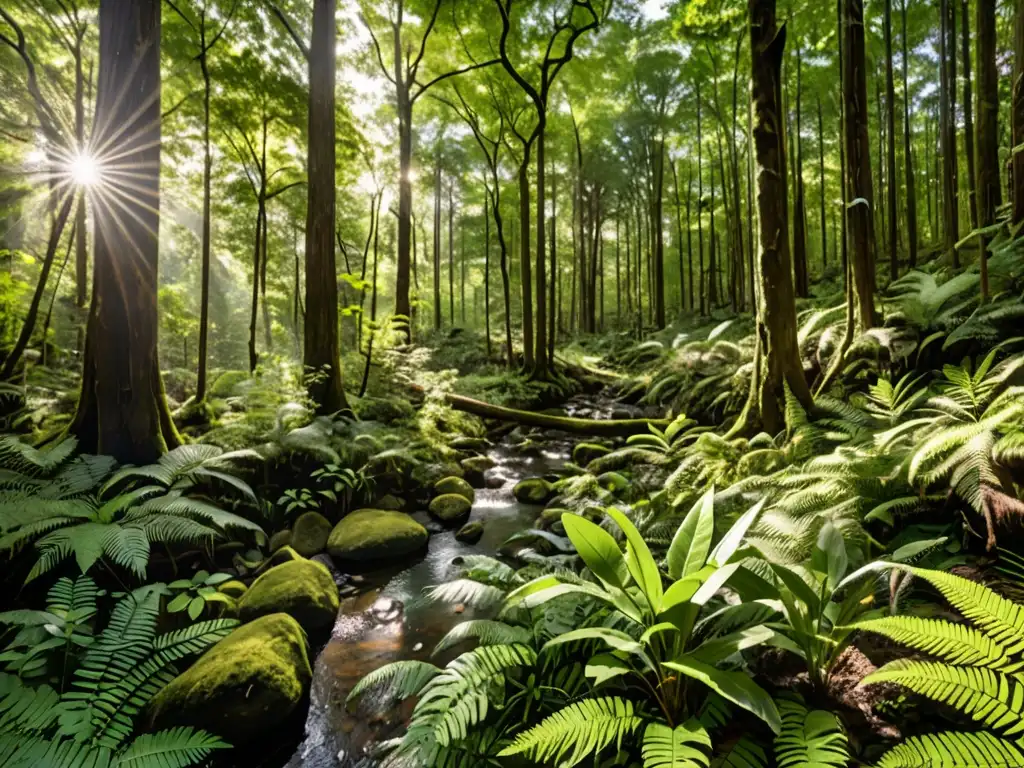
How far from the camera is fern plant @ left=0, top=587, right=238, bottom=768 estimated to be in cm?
182

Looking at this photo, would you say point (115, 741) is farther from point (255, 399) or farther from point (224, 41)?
point (224, 41)

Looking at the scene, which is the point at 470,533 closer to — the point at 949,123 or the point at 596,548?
the point at 596,548

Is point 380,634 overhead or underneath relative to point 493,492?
underneath

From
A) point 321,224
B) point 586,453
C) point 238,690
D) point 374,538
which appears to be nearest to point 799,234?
point 586,453

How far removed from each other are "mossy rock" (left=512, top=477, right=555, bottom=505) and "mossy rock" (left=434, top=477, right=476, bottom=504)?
64 centimetres

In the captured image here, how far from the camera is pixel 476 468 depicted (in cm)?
750

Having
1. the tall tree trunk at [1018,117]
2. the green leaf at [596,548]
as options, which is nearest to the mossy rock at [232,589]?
the green leaf at [596,548]

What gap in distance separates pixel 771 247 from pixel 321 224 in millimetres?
6414

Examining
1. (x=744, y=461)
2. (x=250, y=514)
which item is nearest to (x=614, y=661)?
(x=744, y=461)

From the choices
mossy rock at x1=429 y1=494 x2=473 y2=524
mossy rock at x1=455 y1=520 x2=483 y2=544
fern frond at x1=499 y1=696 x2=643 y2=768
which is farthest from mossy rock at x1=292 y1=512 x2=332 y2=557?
fern frond at x1=499 y1=696 x2=643 y2=768

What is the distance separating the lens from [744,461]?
4.27 meters

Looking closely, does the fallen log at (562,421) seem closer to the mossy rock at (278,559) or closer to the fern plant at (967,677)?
the mossy rock at (278,559)

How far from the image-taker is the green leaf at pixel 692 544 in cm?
216

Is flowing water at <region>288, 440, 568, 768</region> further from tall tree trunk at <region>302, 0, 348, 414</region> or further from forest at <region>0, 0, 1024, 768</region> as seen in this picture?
tall tree trunk at <region>302, 0, 348, 414</region>
